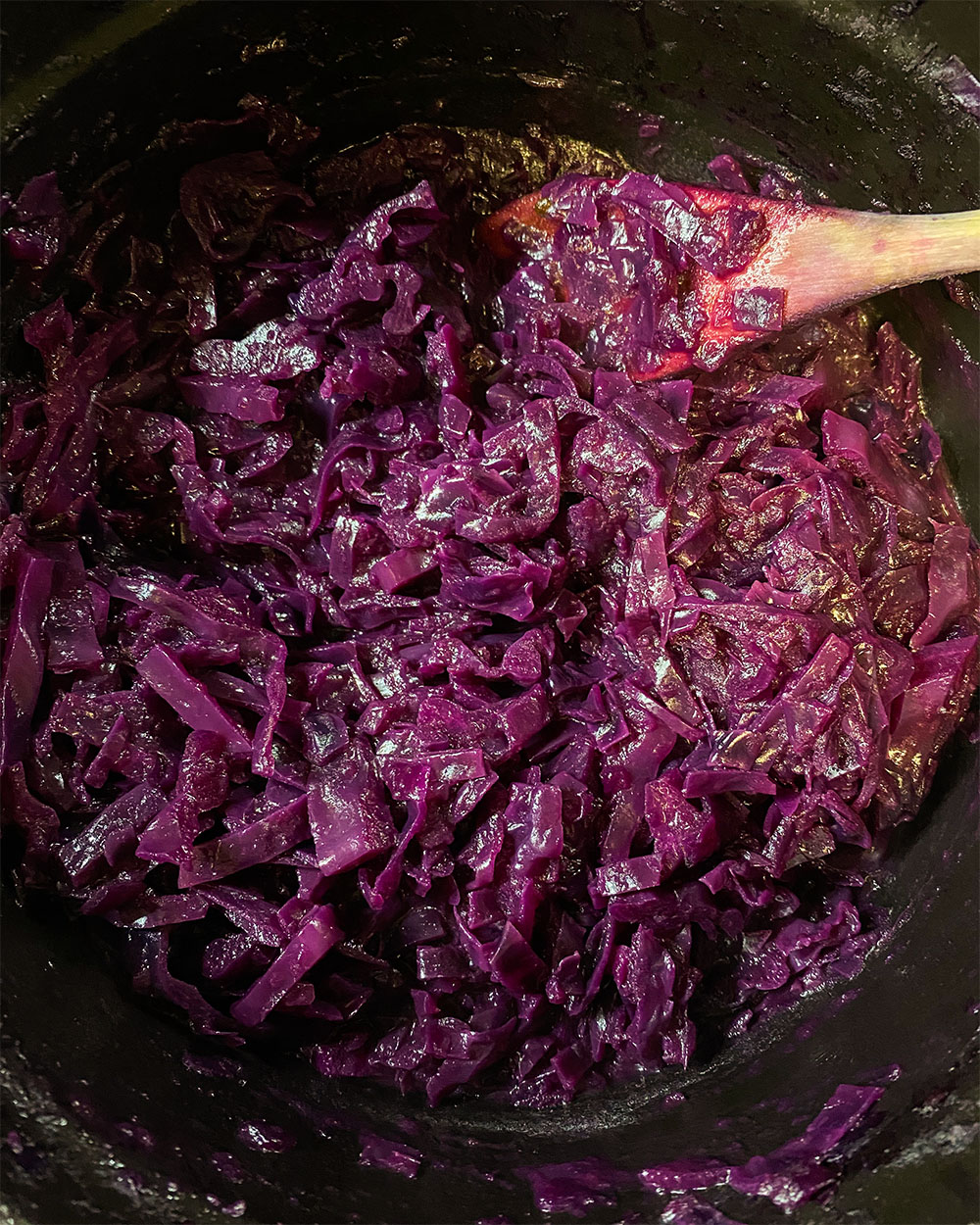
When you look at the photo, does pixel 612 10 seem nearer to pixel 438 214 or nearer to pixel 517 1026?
pixel 438 214

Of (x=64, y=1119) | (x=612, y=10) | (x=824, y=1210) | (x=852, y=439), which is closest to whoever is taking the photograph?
(x=824, y=1210)

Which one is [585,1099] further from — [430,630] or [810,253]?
[810,253]

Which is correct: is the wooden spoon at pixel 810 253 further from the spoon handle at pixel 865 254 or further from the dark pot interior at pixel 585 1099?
the dark pot interior at pixel 585 1099

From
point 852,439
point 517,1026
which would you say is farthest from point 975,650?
point 517,1026

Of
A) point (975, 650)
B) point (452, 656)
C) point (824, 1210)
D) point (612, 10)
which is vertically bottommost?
point (824, 1210)

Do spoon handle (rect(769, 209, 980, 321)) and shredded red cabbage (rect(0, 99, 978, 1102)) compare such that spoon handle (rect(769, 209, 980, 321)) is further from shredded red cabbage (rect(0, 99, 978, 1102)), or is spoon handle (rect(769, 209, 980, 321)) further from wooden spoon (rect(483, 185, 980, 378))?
shredded red cabbage (rect(0, 99, 978, 1102))

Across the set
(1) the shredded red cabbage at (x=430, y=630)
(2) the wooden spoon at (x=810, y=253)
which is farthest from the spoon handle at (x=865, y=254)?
(1) the shredded red cabbage at (x=430, y=630)

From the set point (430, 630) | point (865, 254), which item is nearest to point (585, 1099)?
point (430, 630)

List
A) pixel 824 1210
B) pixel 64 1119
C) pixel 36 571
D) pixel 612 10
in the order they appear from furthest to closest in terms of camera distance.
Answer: pixel 612 10 < pixel 36 571 < pixel 64 1119 < pixel 824 1210
